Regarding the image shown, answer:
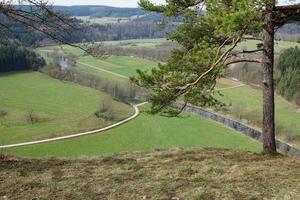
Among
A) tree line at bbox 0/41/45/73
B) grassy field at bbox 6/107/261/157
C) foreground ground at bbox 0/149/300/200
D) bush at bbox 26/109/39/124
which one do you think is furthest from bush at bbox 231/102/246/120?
foreground ground at bbox 0/149/300/200

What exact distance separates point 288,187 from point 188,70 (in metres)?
5.89

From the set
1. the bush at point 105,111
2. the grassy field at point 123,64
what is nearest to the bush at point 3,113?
the bush at point 105,111

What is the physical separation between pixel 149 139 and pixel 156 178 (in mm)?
47320

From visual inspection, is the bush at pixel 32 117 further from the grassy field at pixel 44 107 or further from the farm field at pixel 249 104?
the farm field at pixel 249 104

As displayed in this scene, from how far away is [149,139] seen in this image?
56875 mm

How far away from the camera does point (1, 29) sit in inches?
412

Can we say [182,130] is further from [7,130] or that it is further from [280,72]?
[280,72]

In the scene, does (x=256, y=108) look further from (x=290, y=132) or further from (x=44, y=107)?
(x=44, y=107)

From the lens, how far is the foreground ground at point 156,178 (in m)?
8.43

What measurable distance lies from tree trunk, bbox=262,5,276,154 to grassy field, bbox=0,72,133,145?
41.6 meters

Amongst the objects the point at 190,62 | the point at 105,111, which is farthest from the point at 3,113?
the point at 190,62

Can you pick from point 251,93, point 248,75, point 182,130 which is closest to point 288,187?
point 182,130

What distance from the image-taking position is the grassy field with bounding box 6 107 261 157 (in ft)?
156

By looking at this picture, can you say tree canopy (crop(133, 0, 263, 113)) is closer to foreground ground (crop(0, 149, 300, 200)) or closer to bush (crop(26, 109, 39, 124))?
foreground ground (crop(0, 149, 300, 200))
